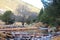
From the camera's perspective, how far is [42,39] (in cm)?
1575

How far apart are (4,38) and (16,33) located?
8.99 ft

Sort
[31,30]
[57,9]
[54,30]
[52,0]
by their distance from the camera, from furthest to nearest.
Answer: [31,30] → [54,30] → [52,0] → [57,9]

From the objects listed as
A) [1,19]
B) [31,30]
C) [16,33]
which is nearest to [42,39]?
[16,33]

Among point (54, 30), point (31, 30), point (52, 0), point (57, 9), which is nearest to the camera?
point (57, 9)

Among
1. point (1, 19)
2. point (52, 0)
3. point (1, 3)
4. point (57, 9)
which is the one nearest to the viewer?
point (57, 9)

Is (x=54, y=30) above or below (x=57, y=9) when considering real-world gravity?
below

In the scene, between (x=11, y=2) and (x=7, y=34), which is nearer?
(x=7, y=34)

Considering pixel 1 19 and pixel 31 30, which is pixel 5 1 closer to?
pixel 1 19

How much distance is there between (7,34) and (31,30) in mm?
4171

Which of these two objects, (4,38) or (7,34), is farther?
(7,34)

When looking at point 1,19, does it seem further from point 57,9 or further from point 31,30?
point 57,9

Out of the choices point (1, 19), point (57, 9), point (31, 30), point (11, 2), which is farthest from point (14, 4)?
point (57, 9)

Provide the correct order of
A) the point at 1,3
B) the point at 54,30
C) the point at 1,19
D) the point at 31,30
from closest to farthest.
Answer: the point at 54,30
the point at 31,30
the point at 1,19
the point at 1,3

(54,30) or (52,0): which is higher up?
(52,0)
